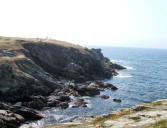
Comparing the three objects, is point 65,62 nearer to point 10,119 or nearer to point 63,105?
point 63,105

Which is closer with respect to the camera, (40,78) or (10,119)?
(10,119)

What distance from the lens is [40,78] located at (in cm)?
7562

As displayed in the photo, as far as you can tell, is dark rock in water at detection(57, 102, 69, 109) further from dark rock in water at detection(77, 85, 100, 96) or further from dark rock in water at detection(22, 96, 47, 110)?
dark rock in water at detection(77, 85, 100, 96)

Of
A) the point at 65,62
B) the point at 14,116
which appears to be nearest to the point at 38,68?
the point at 65,62

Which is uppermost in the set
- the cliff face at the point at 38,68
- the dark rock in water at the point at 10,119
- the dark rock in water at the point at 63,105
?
the cliff face at the point at 38,68

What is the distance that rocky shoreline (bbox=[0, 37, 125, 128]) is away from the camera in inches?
2076

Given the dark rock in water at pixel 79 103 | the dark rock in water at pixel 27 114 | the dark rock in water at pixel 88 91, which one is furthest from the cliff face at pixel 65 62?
the dark rock in water at pixel 27 114

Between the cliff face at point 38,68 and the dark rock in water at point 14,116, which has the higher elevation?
the cliff face at point 38,68

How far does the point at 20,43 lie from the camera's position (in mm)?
106625

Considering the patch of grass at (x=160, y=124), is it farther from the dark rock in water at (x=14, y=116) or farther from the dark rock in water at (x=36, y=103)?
the dark rock in water at (x=36, y=103)

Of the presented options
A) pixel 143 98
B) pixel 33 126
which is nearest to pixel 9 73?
pixel 33 126

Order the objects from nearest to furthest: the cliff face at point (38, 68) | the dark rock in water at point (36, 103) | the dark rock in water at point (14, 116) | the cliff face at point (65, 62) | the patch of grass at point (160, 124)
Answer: the patch of grass at point (160, 124), the dark rock in water at point (14, 116), the dark rock in water at point (36, 103), the cliff face at point (38, 68), the cliff face at point (65, 62)

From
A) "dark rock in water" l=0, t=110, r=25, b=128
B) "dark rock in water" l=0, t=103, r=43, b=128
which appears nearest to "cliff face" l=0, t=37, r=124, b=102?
"dark rock in water" l=0, t=103, r=43, b=128

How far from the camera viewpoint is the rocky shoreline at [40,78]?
2076 inches
